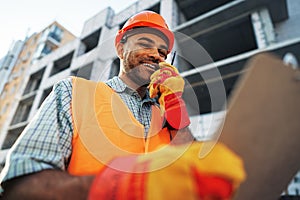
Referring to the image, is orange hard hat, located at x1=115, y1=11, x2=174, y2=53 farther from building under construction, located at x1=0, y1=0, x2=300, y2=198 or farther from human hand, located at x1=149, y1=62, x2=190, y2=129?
human hand, located at x1=149, y1=62, x2=190, y2=129

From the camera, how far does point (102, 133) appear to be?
36.5 inches

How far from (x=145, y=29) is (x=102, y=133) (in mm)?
1040

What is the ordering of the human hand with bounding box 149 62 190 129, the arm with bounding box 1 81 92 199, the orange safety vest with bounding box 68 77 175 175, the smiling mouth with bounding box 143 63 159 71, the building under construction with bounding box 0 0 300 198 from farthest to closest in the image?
1. the building under construction with bounding box 0 0 300 198
2. the smiling mouth with bounding box 143 63 159 71
3. the human hand with bounding box 149 62 190 129
4. the orange safety vest with bounding box 68 77 175 175
5. the arm with bounding box 1 81 92 199

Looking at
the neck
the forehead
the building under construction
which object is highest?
the building under construction

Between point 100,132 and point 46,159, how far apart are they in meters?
0.25

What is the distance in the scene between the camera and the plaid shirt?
2.25 ft

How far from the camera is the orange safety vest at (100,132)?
0.84 metres

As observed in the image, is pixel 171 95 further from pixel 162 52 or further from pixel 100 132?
pixel 162 52

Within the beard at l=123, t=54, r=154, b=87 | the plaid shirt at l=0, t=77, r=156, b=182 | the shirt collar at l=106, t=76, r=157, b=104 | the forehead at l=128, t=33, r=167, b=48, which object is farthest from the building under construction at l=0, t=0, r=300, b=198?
the plaid shirt at l=0, t=77, r=156, b=182

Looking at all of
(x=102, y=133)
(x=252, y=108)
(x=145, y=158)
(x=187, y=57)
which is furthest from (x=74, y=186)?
(x=187, y=57)

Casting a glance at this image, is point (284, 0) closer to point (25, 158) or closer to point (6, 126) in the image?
point (25, 158)

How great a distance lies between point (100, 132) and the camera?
0.93 metres

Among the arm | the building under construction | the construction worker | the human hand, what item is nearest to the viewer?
the construction worker

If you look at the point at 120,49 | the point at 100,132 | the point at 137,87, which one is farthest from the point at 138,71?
the point at 100,132
